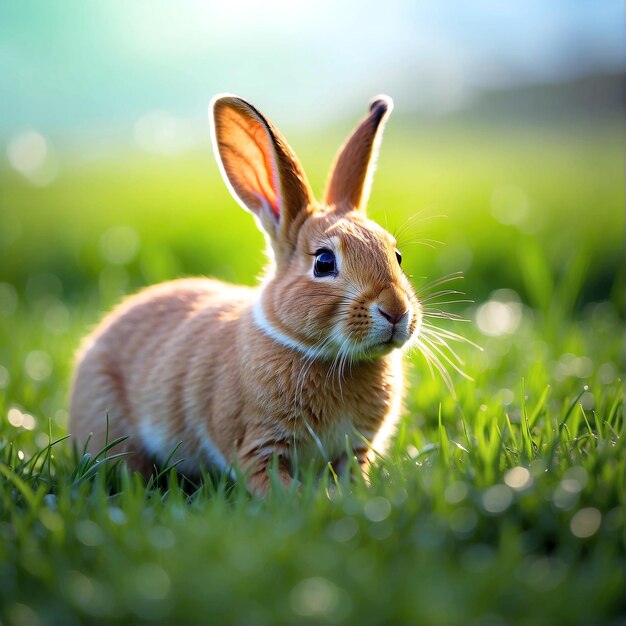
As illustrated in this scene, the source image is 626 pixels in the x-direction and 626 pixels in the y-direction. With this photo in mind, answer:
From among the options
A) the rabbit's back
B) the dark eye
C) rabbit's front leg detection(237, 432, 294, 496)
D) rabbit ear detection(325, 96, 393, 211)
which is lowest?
rabbit's front leg detection(237, 432, 294, 496)

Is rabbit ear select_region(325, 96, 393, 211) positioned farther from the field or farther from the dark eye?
the dark eye

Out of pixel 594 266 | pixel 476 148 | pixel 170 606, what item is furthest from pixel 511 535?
pixel 476 148

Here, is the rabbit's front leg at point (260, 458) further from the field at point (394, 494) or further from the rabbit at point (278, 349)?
the field at point (394, 494)

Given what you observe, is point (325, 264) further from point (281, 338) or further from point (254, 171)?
point (254, 171)

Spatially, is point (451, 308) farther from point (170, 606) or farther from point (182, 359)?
point (170, 606)

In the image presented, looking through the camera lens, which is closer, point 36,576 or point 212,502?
point 36,576

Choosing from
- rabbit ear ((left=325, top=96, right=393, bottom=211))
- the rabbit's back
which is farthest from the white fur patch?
rabbit ear ((left=325, top=96, right=393, bottom=211))

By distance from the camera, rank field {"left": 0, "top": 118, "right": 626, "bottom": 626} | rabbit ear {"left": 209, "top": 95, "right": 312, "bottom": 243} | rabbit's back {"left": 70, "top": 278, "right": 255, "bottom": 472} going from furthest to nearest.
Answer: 1. rabbit's back {"left": 70, "top": 278, "right": 255, "bottom": 472}
2. rabbit ear {"left": 209, "top": 95, "right": 312, "bottom": 243}
3. field {"left": 0, "top": 118, "right": 626, "bottom": 626}
